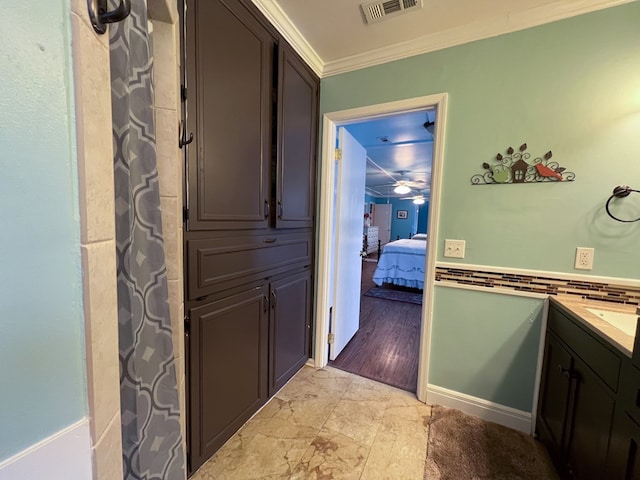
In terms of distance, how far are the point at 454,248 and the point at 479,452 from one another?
1134 millimetres

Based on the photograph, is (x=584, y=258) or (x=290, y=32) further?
(x=290, y=32)

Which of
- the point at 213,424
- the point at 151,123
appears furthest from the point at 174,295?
the point at 213,424

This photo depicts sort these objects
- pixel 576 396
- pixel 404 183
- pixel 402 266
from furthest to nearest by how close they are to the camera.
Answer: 1. pixel 404 183
2. pixel 402 266
3. pixel 576 396

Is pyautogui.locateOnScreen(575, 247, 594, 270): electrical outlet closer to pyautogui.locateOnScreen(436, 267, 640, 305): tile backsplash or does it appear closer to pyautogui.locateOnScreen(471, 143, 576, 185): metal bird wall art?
pyautogui.locateOnScreen(436, 267, 640, 305): tile backsplash

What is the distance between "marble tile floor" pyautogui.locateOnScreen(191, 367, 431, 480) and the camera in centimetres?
134

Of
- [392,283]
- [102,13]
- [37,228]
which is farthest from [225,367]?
[392,283]

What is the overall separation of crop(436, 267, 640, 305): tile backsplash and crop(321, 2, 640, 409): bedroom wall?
0.20ft

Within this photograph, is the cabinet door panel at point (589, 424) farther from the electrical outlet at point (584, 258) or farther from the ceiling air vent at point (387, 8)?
the ceiling air vent at point (387, 8)

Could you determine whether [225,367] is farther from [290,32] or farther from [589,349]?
[290,32]

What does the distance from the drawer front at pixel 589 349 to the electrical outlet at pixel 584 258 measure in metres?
0.28

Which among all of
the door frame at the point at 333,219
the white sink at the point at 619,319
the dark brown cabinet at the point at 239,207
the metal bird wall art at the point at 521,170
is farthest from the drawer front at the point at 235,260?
the white sink at the point at 619,319

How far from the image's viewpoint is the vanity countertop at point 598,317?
3.07ft

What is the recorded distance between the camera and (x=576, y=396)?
46.5 inches

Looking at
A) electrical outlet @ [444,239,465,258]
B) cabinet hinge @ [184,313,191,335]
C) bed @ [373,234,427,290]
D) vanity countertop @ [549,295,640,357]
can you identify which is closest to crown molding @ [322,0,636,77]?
electrical outlet @ [444,239,465,258]
